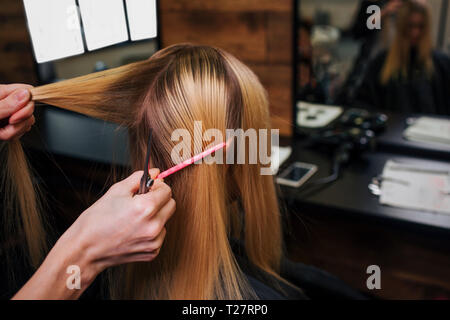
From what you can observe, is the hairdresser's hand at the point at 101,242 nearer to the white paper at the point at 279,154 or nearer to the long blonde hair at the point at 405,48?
the white paper at the point at 279,154

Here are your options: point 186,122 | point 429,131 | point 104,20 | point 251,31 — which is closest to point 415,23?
point 429,131

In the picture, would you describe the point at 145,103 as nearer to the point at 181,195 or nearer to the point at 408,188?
the point at 181,195

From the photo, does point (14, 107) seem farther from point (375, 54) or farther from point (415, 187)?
point (375, 54)

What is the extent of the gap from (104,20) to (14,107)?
0.59 metres

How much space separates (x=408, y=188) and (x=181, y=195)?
3.82 ft

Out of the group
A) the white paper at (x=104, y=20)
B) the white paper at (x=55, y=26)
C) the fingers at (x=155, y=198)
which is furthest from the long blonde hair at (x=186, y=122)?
the white paper at (x=55, y=26)

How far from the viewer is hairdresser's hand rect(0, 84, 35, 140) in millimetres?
786

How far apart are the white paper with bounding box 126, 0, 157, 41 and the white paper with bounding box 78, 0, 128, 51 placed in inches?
1.2

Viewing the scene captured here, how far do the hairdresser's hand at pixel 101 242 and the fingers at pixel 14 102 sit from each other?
0.83ft

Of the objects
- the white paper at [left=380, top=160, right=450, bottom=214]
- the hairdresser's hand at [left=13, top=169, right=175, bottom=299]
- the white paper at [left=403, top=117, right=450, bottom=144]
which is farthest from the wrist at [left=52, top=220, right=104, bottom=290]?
the white paper at [left=403, top=117, right=450, bottom=144]

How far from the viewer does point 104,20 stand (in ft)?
4.17

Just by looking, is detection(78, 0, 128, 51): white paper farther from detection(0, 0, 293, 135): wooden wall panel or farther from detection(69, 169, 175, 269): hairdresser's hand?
detection(0, 0, 293, 135): wooden wall panel

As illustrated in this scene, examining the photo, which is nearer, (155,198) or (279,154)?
(155,198)
